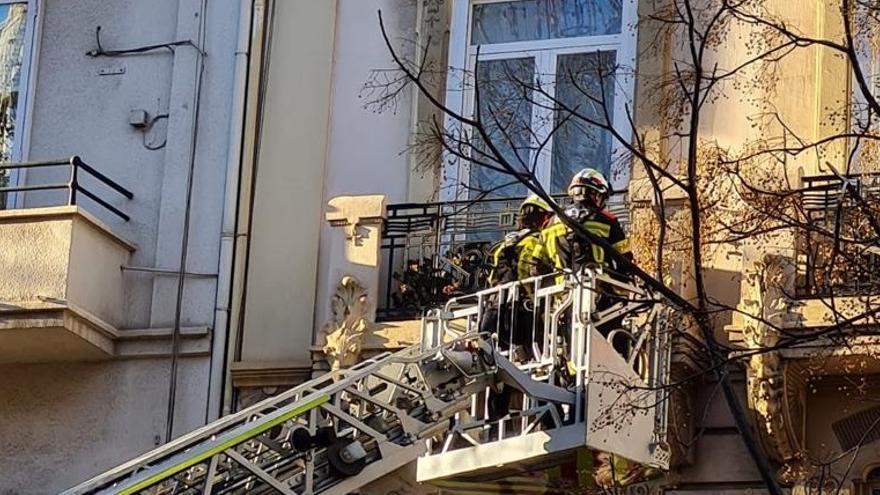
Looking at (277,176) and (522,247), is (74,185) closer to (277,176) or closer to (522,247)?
(277,176)

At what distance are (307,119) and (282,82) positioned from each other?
0.42 metres

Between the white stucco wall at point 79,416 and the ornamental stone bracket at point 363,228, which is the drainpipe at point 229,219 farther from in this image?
the ornamental stone bracket at point 363,228

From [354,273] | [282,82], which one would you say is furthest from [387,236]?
[282,82]

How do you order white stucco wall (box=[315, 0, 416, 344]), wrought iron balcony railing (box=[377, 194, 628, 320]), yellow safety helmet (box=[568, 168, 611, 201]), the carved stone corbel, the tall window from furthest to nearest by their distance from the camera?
the tall window < white stucco wall (box=[315, 0, 416, 344]) < wrought iron balcony railing (box=[377, 194, 628, 320]) < the carved stone corbel < yellow safety helmet (box=[568, 168, 611, 201])

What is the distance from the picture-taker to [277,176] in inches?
811

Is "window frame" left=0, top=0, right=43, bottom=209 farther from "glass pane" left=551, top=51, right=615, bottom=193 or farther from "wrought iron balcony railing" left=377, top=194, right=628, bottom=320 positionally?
"glass pane" left=551, top=51, right=615, bottom=193

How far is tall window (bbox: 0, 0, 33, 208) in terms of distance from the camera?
71.4 ft

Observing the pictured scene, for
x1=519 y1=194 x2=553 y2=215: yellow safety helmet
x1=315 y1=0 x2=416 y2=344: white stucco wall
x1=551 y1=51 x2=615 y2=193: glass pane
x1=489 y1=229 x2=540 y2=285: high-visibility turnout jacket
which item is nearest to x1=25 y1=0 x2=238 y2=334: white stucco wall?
x1=315 y1=0 x2=416 y2=344: white stucco wall

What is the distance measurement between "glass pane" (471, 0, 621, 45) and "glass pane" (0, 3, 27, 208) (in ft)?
13.9

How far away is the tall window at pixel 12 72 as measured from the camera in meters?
21.8

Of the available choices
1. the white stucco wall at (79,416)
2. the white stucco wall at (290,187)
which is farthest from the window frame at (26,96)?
the white stucco wall at (290,187)

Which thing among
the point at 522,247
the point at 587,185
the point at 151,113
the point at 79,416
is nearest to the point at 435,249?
the point at 522,247

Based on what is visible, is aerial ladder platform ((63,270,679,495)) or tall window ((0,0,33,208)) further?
tall window ((0,0,33,208))

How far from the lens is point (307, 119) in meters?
20.7
